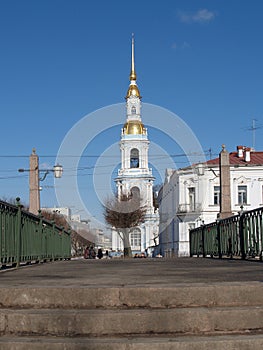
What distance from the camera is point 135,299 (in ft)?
16.4

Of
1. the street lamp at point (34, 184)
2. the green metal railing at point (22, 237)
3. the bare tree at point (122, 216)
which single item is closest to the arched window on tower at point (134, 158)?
the bare tree at point (122, 216)

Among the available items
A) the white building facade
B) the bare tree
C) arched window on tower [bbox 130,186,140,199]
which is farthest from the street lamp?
arched window on tower [bbox 130,186,140,199]

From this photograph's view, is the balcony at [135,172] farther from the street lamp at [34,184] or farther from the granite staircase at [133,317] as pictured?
the granite staircase at [133,317]

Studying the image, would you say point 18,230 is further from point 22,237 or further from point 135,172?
point 135,172

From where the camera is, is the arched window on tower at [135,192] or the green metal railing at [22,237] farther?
the arched window on tower at [135,192]

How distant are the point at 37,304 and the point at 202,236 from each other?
19089 millimetres

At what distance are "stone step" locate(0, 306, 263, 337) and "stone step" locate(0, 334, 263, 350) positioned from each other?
0.63 ft

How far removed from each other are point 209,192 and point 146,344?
183 feet

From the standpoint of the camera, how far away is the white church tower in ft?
294

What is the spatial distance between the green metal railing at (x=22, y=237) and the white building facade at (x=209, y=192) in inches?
1588

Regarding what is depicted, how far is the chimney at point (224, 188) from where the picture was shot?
27.5 metres

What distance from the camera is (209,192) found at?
2343 inches

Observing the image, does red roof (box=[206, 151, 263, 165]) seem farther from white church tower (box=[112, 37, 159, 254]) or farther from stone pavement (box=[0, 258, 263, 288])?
stone pavement (box=[0, 258, 263, 288])

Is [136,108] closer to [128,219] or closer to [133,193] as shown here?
[133,193]
